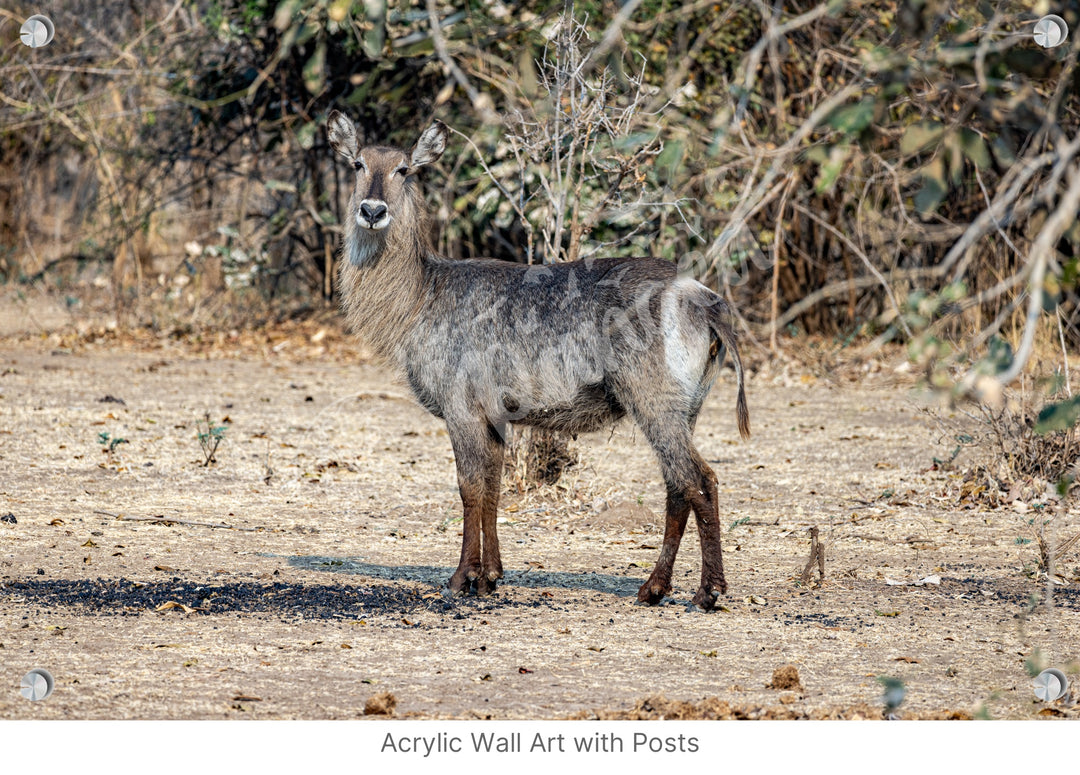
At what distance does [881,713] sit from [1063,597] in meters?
2.03

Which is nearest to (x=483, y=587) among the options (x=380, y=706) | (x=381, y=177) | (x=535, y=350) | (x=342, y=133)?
(x=535, y=350)

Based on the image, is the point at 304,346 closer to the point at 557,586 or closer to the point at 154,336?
the point at 154,336

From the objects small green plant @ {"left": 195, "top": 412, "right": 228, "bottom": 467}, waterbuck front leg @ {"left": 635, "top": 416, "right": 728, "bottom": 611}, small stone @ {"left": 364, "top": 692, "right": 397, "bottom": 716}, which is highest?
waterbuck front leg @ {"left": 635, "top": 416, "right": 728, "bottom": 611}

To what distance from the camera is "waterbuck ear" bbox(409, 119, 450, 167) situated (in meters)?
5.91

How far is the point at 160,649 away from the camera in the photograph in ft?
14.8

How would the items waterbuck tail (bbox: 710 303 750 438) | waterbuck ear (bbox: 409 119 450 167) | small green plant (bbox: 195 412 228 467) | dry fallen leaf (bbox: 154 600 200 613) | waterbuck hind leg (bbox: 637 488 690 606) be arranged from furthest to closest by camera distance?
small green plant (bbox: 195 412 228 467) → waterbuck ear (bbox: 409 119 450 167) → waterbuck hind leg (bbox: 637 488 690 606) → waterbuck tail (bbox: 710 303 750 438) → dry fallen leaf (bbox: 154 600 200 613)

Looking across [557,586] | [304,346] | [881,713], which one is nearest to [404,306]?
[557,586]

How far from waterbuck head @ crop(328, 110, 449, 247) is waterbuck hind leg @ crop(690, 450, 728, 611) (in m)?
1.74

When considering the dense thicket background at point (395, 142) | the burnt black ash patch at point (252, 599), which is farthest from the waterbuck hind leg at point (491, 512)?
the dense thicket background at point (395, 142)

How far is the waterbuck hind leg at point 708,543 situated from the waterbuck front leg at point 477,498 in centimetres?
87

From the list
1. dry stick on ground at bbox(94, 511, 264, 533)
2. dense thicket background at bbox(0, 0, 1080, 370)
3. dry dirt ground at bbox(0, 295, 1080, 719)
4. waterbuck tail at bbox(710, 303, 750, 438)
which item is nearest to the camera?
dry dirt ground at bbox(0, 295, 1080, 719)

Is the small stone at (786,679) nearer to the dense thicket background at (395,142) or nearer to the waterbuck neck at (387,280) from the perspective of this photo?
the waterbuck neck at (387,280)

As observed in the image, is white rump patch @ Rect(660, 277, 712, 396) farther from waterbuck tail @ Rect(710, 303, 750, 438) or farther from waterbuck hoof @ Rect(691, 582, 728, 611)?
waterbuck hoof @ Rect(691, 582, 728, 611)

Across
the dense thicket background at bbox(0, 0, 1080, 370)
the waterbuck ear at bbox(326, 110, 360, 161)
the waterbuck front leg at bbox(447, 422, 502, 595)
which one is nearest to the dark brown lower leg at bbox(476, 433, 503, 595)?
the waterbuck front leg at bbox(447, 422, 502, 595)
